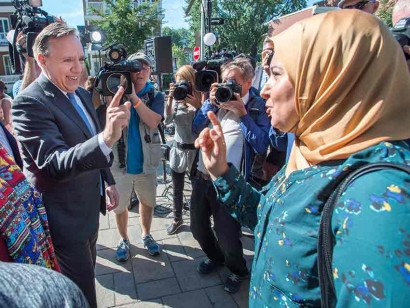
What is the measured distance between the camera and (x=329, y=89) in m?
0.84

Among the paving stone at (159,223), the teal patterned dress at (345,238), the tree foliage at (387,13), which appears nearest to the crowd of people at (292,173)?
the teal patterned dress at (345,238)

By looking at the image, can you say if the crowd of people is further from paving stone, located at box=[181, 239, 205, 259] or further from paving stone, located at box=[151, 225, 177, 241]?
paving stone, located at box=[151, 225, 177, 241]

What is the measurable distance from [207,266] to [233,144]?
124 cm

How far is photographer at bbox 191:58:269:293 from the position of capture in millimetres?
2127

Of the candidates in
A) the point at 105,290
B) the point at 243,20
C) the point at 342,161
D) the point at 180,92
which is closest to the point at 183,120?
the point at 180,92

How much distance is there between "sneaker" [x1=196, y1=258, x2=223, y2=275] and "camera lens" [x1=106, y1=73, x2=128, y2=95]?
5.71 ft

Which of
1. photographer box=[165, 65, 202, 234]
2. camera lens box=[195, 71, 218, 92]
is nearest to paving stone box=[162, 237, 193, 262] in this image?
photographer box=[165, 65, 202, 234]

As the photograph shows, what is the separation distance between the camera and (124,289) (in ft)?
8.10

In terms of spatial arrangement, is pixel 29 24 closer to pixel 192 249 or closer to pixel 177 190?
pixel 177 190

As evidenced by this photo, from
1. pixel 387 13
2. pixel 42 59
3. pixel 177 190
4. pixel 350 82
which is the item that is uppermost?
pixel 387 13

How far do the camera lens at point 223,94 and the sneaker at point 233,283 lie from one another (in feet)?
4.99

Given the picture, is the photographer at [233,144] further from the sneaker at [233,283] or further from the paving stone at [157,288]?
the paving stone at [157,288]

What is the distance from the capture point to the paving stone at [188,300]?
7.55 feet

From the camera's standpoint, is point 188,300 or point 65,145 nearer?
point 65,145
